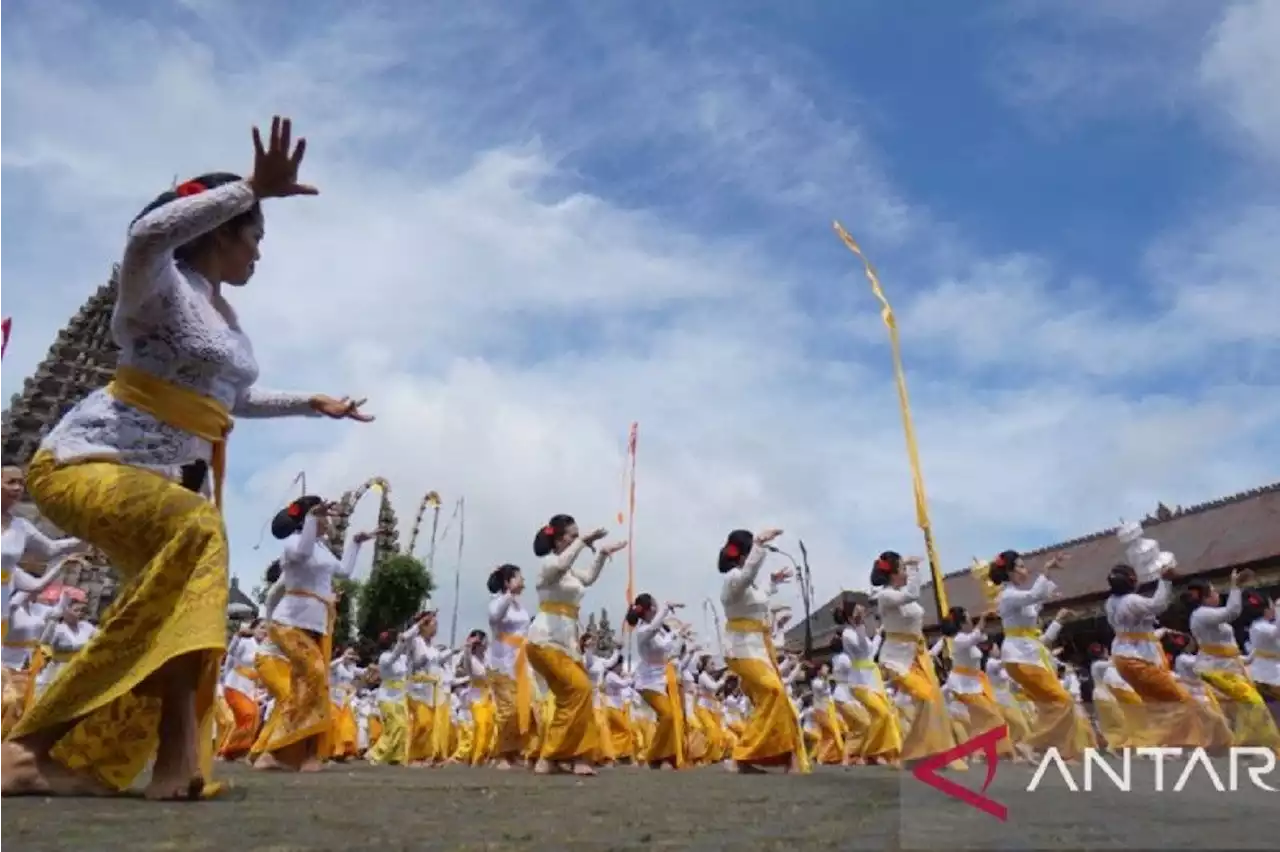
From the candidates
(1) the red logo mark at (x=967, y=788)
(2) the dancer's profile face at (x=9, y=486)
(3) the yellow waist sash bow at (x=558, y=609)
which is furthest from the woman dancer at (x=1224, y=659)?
(2) the dancer's profile face at (x=9, y=486)

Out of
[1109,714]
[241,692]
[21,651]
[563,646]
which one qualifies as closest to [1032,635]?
[1109,714]

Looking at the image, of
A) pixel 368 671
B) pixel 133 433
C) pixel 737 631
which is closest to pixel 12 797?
pixel 133 433

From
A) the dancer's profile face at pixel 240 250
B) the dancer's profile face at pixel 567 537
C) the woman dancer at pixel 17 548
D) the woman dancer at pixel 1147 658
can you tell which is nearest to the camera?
the dancer's profile face at pixel 240 250

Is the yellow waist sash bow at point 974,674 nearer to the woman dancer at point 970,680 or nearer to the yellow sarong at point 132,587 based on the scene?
the woman dancer at point 970,680

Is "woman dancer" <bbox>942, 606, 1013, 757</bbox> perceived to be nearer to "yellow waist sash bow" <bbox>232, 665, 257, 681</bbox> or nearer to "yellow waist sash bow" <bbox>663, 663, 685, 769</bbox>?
"yellow waist sash bow" <bbox>663, 663, 685, 769</bbox>

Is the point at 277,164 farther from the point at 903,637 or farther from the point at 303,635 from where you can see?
the point at 903,637

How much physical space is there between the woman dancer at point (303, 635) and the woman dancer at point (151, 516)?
436 centimetres

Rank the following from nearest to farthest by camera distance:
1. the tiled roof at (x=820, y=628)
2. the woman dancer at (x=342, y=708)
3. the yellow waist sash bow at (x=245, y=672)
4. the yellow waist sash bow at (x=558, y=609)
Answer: the yellow waist sash bow at (x=558, y=609)
the yellow waist sash bow at (x=245, y=672)
the woman dancer at (x=342, y=708)
the tiled roof at (x=820, y=628)

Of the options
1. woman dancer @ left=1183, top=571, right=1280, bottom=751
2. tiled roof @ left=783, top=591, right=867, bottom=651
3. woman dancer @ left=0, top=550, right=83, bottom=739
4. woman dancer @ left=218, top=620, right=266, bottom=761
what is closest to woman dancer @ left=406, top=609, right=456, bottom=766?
woman dancer @ left=218, top=620, right=266, bottom=761

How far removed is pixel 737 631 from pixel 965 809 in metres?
6.91

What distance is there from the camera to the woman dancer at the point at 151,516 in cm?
325

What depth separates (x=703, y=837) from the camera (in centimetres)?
251

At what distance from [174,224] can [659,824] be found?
7.46ft

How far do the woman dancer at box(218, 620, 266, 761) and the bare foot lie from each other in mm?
6496
